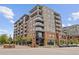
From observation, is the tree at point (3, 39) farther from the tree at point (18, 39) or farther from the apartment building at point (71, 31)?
the apartment building at point (71, 31)

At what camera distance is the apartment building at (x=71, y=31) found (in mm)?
11375

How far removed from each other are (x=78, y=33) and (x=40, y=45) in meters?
2.24

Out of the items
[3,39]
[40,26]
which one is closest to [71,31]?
[40,26]

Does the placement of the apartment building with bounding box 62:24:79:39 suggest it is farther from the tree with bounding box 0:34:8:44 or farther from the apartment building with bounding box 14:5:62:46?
the tree with bounding box 0:34:8:44

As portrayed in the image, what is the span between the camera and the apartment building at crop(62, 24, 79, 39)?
11375mm

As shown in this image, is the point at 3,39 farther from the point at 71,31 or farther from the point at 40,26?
the point at 71,31

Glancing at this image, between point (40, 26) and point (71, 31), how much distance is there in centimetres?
172

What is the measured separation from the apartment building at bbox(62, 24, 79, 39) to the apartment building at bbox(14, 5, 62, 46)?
0.30 meters

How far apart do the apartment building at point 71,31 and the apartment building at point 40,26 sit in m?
0.30

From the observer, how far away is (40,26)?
39.1 feet
